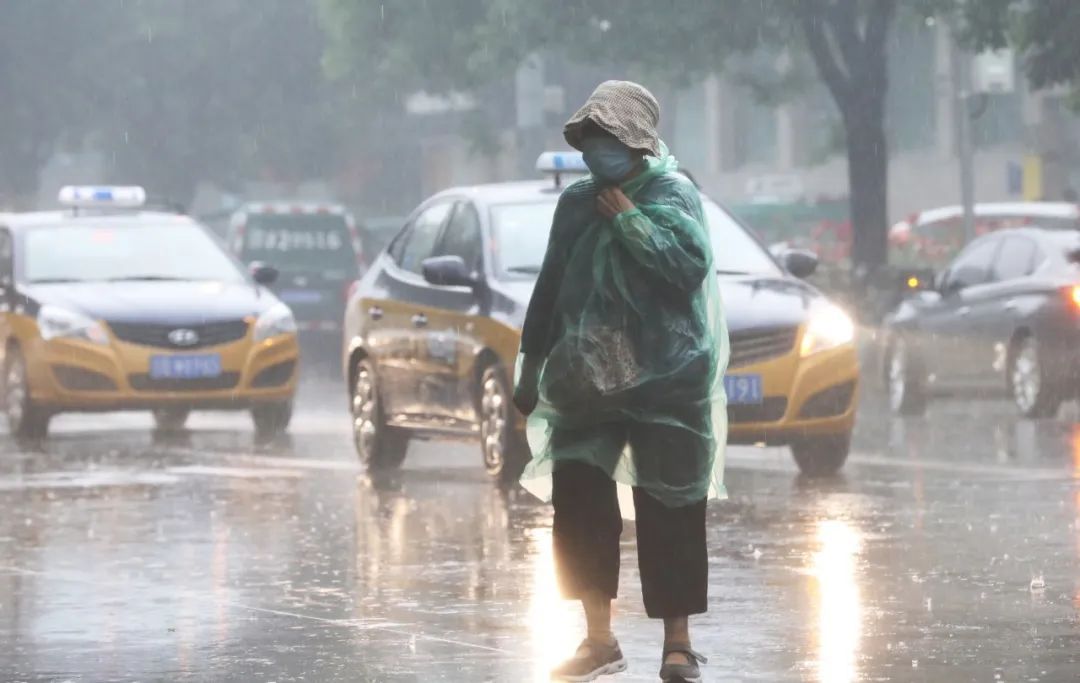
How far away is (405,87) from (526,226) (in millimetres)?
36456

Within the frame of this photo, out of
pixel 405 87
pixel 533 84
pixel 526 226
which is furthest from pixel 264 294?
pixel 405 87

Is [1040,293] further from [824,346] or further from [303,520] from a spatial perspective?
[303,520]

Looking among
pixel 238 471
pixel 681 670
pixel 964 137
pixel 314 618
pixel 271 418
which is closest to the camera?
pixel 681 670

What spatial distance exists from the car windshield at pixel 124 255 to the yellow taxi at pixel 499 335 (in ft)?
9.22

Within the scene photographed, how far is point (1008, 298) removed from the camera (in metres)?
20.0

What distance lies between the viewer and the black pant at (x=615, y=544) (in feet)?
24.9

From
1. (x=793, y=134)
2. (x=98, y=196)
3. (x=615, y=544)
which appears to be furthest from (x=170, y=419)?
(x=793, y=134)

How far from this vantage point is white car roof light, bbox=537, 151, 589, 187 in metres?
15.5

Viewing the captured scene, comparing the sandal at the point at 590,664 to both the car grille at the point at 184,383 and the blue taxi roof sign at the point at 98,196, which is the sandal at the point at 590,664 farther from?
the blue taxi roof sign at the point at 98,196

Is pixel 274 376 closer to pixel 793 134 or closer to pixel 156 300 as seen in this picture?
pixel 156 300

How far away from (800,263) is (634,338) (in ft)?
25.3

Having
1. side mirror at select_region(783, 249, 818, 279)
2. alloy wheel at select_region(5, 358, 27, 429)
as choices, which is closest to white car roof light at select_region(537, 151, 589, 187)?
side mirror at select_region(783, 249, 818, 279)

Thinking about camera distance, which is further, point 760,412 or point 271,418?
point 271,418

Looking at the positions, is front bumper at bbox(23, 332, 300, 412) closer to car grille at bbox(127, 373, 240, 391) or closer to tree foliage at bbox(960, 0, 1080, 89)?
car grille at bbox(127, 373, 240, 391)
